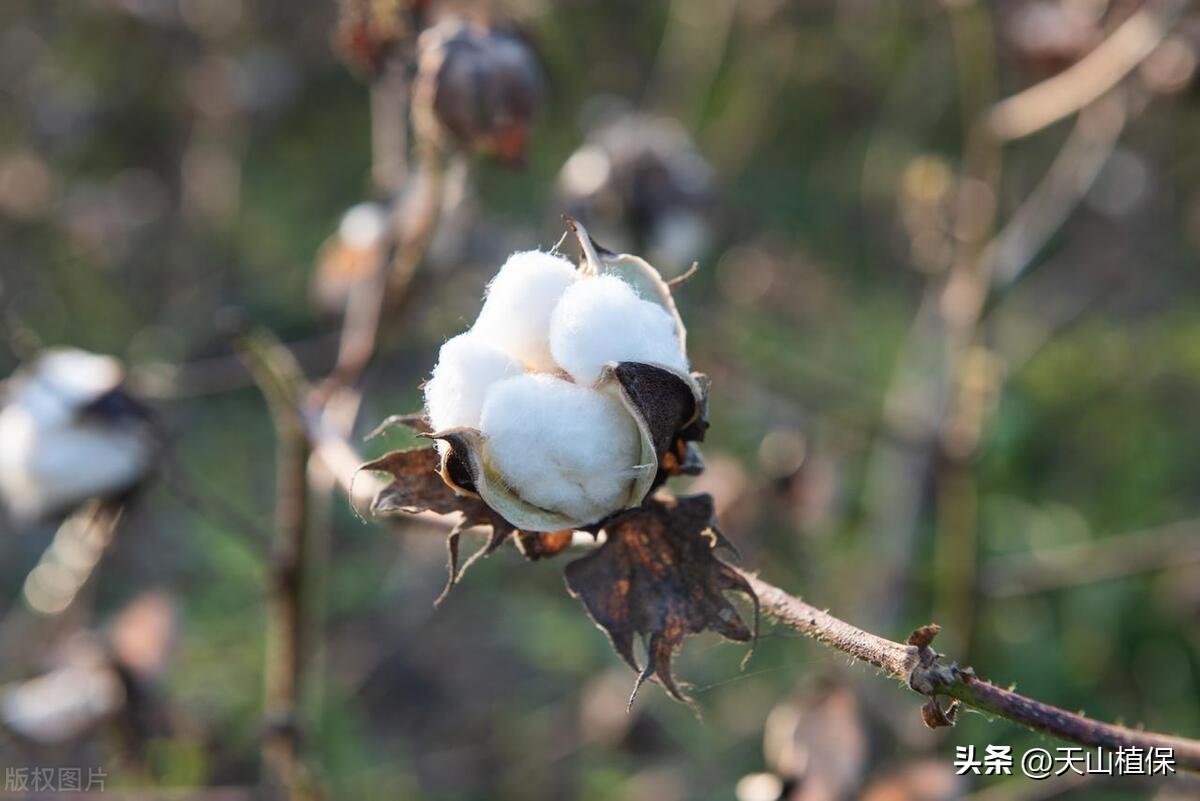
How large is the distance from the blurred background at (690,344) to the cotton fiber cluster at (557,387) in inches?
8.3

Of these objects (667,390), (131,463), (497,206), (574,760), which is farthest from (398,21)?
(497,206)

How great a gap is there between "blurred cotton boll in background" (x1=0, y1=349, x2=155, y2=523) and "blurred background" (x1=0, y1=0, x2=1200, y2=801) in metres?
0.06

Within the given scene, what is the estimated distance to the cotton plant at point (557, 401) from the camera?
2.07 feet

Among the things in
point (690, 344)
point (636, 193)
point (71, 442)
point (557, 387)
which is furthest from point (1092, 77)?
point (71, 442)

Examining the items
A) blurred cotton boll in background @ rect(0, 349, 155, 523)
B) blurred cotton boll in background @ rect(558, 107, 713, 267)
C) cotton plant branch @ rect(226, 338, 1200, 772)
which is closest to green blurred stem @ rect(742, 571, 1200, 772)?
cotton plant branch @ rect(226, 338, 1200, 772)

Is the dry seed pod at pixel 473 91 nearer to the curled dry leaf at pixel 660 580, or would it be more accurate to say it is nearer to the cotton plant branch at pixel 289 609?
the cotton plant branch at pixel 289 609

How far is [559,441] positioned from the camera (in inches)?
25.0

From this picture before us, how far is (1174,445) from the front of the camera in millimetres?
2418

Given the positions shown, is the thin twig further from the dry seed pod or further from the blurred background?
the dry seed pod

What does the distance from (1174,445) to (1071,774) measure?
5.12ft

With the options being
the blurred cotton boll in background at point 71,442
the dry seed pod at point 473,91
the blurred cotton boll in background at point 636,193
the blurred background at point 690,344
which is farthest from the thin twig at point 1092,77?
the blurred cotton boll in background at point 71,442

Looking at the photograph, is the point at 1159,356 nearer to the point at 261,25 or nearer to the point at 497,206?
the point at 497,206

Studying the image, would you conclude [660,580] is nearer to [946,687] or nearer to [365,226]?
[946,687]

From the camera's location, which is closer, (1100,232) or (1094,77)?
(1094,77)
